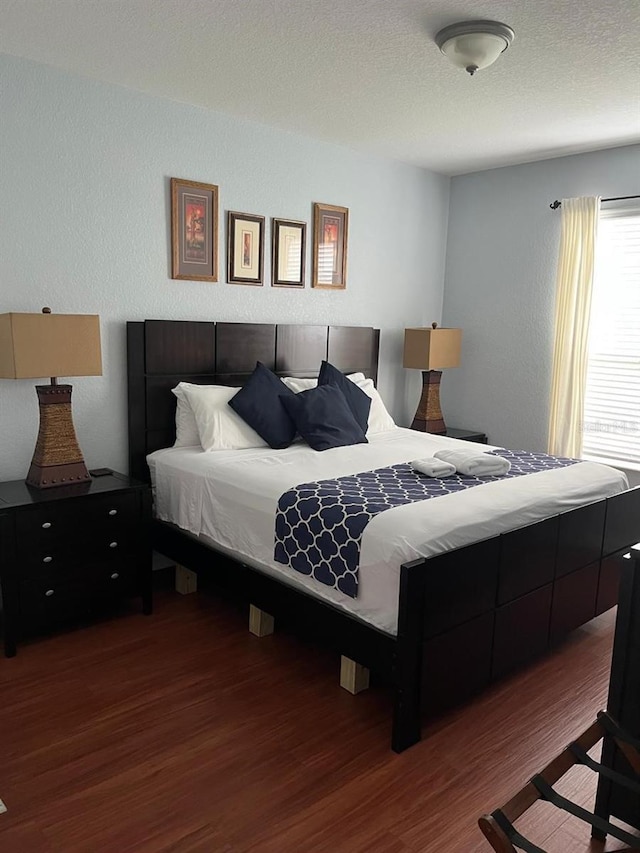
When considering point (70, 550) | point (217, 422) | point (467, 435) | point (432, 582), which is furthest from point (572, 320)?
point (70, 550)

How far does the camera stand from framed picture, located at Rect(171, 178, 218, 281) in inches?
143

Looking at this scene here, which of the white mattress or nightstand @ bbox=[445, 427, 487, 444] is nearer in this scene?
the white mattress

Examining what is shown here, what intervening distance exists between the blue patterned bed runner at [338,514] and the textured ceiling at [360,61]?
71.5 inches

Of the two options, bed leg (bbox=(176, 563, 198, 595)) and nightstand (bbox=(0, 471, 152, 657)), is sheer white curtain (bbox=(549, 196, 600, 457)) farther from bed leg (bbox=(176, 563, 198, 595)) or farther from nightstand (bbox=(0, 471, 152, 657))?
nightstand (bbox=(0, 471, 152, 657))

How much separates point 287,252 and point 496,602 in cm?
260

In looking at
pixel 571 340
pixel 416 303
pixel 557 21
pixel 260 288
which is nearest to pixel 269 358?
pixel 260 288

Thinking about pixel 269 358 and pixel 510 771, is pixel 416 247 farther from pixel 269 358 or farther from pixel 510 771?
pixel 510 771

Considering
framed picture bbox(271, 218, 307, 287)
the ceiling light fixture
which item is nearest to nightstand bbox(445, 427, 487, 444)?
framed picture bbox(271, 218, 307, 287)

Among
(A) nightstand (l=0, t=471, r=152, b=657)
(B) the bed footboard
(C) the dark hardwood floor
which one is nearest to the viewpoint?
(C) the dark hardwood floor

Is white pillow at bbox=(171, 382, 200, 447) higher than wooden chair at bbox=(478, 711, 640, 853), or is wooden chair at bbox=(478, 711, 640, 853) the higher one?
white pillow at bbox=(171, 382, 200, 447)

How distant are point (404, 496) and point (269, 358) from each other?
174cm

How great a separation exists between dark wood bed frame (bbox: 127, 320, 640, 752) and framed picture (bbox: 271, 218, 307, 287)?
1.26 feet

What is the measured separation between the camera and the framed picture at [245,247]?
3.90 m

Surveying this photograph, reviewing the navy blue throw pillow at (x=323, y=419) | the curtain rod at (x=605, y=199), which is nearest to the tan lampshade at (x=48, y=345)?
the navy blue throw pillow at (x=323, y=419)
